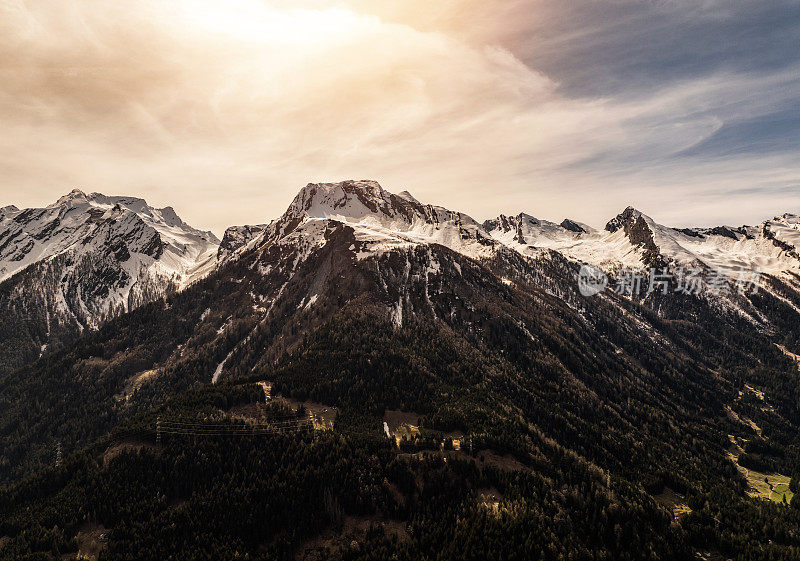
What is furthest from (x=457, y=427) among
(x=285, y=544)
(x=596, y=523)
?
(x=285, y=544)

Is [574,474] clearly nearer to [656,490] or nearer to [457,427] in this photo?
[457,427]

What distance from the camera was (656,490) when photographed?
603 feet

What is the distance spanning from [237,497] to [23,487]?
7897 centimetres

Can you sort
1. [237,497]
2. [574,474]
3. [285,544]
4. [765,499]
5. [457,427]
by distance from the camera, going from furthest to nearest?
[765,499], [457,427], [574,474], [237,497], [285,544]

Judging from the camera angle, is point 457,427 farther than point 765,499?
No

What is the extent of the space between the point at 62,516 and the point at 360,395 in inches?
4447

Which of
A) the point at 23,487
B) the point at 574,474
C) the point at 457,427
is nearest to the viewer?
the point at 23,487

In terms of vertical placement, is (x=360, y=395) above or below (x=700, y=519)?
above

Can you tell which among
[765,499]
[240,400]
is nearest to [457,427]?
[240,400]

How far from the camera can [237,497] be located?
122812 mm

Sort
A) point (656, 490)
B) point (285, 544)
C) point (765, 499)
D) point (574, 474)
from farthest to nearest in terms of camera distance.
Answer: point (765, 499)
point (656, 490)
point (574, 474)
point (285, 544)

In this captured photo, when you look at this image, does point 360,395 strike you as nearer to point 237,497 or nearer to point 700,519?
point 237,497

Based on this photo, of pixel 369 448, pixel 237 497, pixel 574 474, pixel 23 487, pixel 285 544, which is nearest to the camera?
pixel 285 544

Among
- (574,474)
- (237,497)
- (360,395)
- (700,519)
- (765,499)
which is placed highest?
(360,395)
